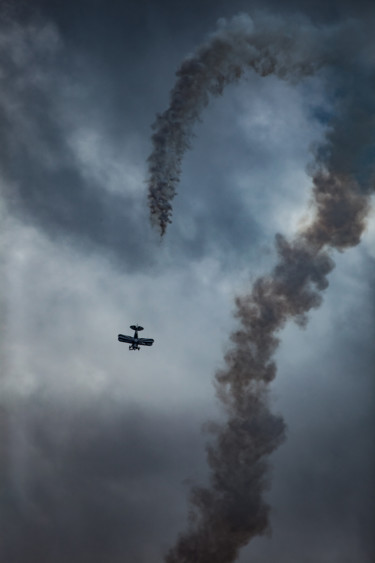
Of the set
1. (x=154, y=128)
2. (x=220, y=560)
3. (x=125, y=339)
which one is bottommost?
(x=220, y=560)

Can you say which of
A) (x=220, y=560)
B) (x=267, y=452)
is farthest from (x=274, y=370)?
(x=220, y=560)

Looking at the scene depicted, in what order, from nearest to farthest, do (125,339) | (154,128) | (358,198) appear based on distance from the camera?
1. (154,128)
2. (358,198)
3. (125,339)

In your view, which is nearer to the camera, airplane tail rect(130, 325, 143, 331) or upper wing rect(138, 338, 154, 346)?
airplane tail rect(130, 325, 143, 331)

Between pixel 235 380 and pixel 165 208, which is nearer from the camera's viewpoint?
pixel 165 208

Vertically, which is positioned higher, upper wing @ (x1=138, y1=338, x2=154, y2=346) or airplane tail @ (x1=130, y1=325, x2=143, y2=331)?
airplane tail @ (x1=130, y1=325, x2=143, y2=331)

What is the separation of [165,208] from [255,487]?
178 ft

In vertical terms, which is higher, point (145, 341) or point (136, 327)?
point (136, 327)

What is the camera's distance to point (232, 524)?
353ft

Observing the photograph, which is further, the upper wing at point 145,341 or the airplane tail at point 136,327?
the upper wing at point 145,341

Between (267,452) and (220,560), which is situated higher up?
(267,452)

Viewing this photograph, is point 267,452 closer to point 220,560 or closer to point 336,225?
point 220,560

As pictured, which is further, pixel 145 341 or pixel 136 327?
pixel 145 341

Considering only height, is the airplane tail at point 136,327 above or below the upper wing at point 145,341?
above

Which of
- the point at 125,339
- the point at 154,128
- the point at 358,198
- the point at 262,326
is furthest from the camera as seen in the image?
the point at 125,339
